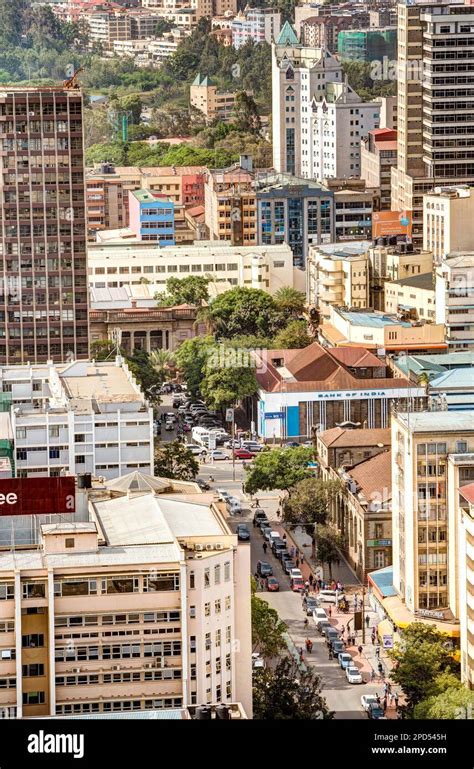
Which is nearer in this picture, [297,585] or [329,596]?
[329,596]

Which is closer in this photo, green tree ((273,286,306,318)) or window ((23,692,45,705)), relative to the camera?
window ((23,692,45,705))

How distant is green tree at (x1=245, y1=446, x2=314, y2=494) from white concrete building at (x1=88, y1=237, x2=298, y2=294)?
26868 mm

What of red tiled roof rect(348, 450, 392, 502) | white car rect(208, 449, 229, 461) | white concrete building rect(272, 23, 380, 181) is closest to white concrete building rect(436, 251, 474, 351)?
white car rect(208, 449, 229, 461)

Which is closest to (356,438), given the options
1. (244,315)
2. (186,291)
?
(244,315)

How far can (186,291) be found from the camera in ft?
243

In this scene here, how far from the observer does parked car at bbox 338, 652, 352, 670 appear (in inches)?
1419

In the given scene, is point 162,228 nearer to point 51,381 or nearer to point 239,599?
point 51,381

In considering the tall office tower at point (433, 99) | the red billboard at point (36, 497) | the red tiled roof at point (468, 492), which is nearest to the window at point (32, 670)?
the red billboard at point (36, 497)

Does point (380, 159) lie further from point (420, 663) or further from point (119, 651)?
point (119, 651)

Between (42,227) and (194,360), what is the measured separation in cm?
1042

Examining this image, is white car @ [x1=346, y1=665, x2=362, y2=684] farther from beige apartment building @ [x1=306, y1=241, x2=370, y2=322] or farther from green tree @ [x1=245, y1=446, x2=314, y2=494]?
beige apartment building @ [x1=306, y1=241, x2=370, y2=322]
